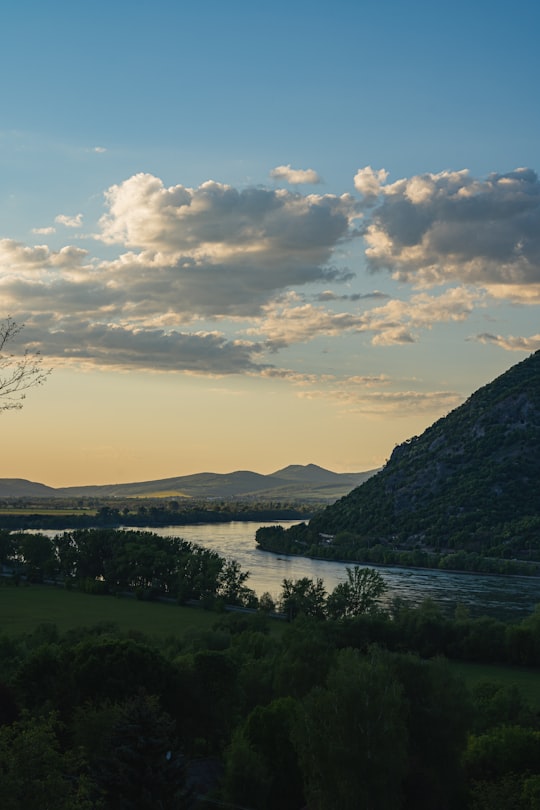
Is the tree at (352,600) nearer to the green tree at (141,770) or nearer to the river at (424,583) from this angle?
the river at (424,583)

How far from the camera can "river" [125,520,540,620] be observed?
111125 millimetres

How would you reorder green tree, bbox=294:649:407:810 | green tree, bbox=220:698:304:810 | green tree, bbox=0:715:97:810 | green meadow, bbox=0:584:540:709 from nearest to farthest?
green tree, bbox=0:715:97:810, green tree, bbox=294:649:407:810, green tree, bbox=220:698:304:810, green meadow, bbox=0:584:540:709

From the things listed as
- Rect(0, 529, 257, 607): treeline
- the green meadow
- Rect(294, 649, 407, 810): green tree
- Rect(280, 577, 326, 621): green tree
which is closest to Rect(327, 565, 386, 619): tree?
Rect(280, 577, 326, 621): green tree

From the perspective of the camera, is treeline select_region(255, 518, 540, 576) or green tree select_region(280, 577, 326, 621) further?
treeline select_region(255, 518, 540, 576)

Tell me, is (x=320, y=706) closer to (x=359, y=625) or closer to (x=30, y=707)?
(x=30, y=707)

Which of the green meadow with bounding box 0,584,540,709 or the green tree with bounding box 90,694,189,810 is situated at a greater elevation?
the green tree with bounding box 90,694,189,810

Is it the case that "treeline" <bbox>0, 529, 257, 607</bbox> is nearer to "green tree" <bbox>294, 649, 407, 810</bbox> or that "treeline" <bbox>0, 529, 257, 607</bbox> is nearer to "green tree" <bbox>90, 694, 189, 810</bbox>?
"green tree" <bbox>294, 649, 407, 810</bbox>

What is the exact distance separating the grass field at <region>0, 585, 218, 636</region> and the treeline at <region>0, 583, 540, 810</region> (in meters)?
31.7

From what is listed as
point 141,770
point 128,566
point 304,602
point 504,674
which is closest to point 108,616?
point 304,602

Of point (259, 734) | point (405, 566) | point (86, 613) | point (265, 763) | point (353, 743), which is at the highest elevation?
point (353, 743)

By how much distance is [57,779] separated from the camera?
25.7m

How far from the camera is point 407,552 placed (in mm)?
168125

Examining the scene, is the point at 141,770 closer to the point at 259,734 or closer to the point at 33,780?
the point at 33,780

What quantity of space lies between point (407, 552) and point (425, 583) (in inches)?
1338
